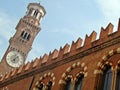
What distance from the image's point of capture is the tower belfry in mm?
39906

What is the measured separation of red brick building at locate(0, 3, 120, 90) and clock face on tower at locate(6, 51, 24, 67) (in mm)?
16021

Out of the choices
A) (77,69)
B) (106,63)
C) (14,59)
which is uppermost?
(14,59)

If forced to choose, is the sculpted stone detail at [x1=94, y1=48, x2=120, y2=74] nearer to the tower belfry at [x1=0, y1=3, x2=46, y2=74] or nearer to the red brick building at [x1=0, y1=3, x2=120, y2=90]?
the red brick building at [x1=0, y1=3, x2=120, y2=90]

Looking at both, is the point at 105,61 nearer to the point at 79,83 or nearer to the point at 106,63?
the point at 106,63

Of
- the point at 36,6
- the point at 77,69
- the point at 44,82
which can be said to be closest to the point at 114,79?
the point at 77,69

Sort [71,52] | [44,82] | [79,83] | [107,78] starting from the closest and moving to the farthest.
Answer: [107,78] → [79,83] → [71,52] → [44,82]

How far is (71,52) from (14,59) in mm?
24297

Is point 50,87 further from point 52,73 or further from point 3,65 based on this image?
point 3,65

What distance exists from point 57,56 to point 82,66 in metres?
3.37

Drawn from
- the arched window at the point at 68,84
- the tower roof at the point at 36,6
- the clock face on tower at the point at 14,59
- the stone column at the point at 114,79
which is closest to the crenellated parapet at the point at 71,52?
the arched window at the point at 68,84

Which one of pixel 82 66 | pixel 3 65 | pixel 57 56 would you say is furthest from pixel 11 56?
pixel 82 66

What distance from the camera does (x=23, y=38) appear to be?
4369cm

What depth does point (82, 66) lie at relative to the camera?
15445 millimetres

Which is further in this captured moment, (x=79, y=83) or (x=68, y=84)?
(x=68, y=84)
